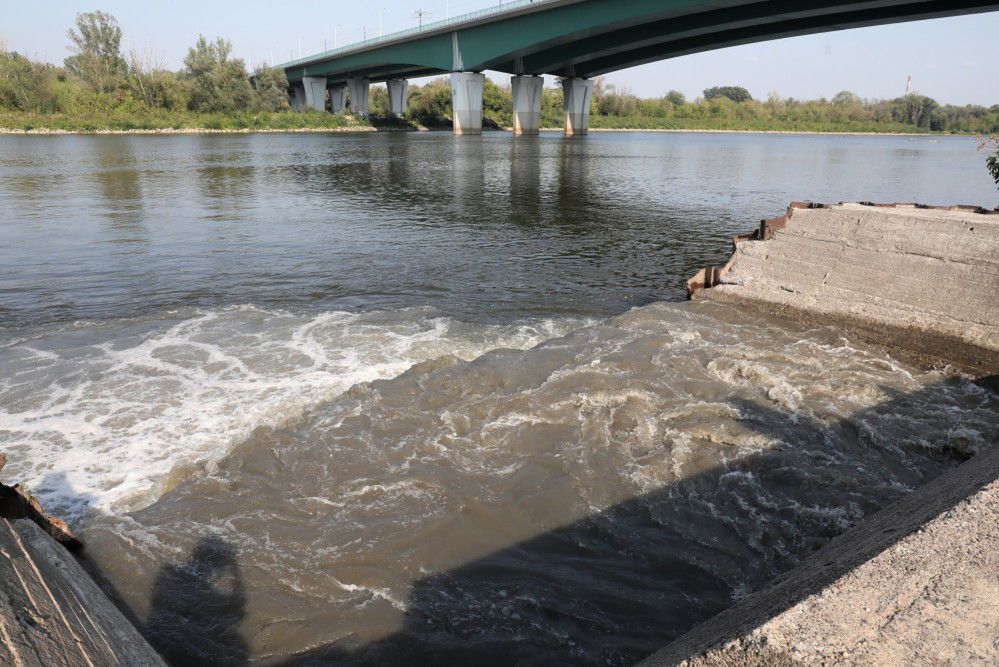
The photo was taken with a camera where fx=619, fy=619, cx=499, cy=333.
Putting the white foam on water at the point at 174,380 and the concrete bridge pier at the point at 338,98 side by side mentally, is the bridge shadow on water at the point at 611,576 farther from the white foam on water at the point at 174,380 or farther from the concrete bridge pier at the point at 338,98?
the concrete bridge pier at the point at 338,98

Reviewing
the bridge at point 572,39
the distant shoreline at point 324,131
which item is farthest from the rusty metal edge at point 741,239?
the distant shoreline at point 324,131

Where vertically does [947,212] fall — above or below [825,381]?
above

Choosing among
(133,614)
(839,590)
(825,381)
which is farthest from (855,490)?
(133,614)

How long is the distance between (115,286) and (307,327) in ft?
16.9

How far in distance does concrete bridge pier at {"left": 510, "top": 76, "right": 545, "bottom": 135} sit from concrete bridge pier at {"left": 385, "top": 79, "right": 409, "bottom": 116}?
34.9 metres

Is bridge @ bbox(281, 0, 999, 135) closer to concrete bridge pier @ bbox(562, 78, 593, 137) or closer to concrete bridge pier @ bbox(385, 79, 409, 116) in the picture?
concrete bridge pier @ bbox(562, 78, 593, 137)

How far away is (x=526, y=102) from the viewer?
79500 mm

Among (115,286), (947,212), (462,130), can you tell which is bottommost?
(115,286)

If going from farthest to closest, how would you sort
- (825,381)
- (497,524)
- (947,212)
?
(947,212)
(825,381)
(497,524)

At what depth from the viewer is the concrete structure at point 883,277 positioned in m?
8.86

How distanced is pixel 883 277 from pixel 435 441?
306 inches

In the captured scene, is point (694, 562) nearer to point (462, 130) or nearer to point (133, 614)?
point (133, 614)

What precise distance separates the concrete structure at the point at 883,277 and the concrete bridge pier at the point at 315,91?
106271 millimetres

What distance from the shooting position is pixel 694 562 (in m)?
4.65
